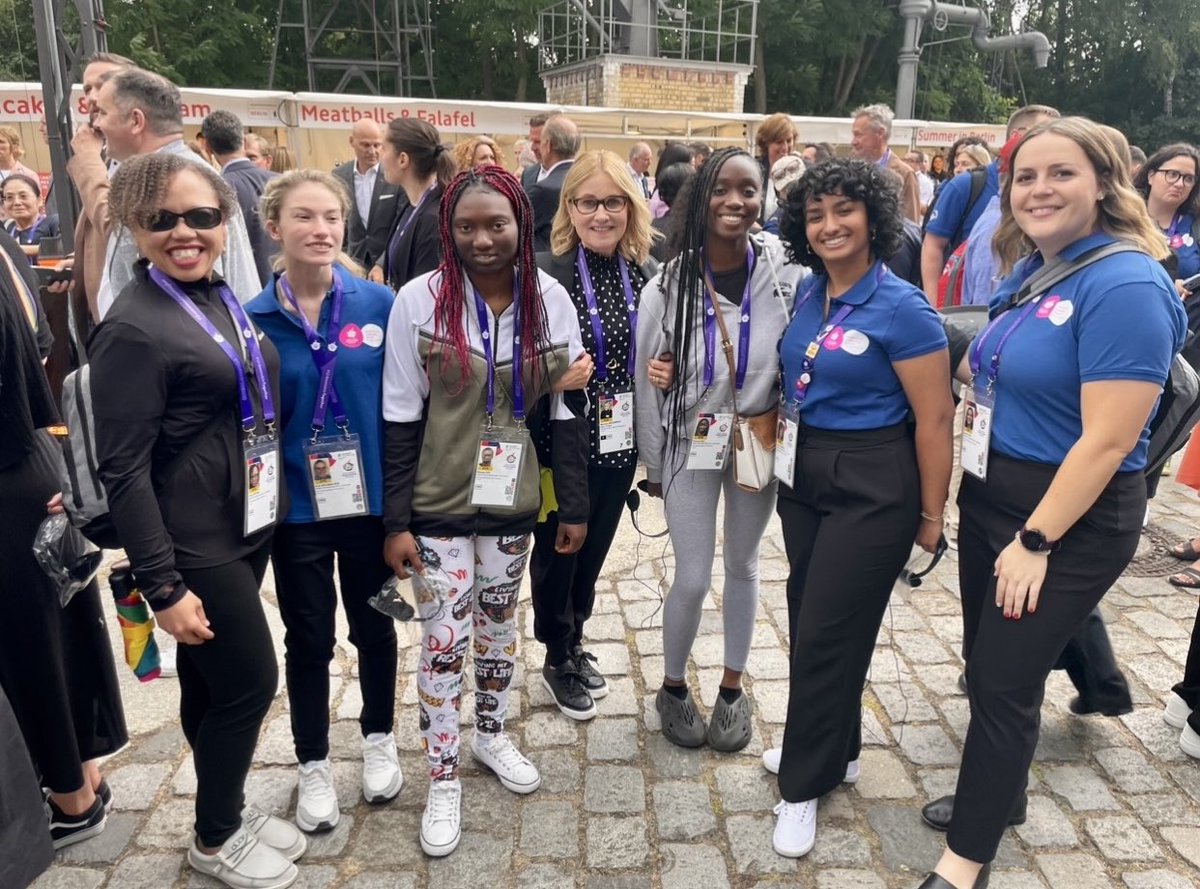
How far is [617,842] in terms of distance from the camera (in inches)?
106

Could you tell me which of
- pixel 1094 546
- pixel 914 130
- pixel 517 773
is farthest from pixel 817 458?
pixel 914 130

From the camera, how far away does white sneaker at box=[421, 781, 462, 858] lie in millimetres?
2646

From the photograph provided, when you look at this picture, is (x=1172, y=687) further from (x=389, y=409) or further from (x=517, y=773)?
(x=389, y=409)

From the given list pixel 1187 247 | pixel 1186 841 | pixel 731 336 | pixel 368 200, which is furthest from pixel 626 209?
pixel 368 200

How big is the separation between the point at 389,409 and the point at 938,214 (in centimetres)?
408

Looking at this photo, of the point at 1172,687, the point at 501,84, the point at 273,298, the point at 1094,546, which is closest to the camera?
the point at 1094,546

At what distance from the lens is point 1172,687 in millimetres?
3438

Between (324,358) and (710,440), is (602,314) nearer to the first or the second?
(710,440)

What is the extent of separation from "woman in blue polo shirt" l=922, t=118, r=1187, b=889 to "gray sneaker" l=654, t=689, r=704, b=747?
0.94 meters

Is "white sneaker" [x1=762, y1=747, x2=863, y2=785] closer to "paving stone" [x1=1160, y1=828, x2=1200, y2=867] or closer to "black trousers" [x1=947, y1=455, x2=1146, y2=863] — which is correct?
"black trousers" [x1=947, y1=455, x2=1146, y2=863]

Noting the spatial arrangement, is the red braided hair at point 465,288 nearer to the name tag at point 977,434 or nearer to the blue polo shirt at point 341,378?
the blue polo shirt at point 341,378

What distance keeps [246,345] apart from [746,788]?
6.89 ft

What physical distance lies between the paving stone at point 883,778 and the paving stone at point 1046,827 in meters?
0.34

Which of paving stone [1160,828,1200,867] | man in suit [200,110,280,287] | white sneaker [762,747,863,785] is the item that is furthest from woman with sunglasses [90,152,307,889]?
paving stone [1160,828,1200,867]
